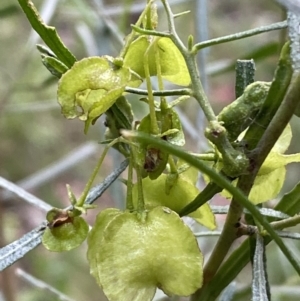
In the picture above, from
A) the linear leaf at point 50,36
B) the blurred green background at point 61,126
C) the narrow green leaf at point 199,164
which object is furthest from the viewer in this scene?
the blurred green background at point 61,126

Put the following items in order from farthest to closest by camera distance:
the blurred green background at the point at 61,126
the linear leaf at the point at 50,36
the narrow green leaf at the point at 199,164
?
the blurred green background at the point at 61,126 < the linear leaf at the point at 50,36 < the narrow green leaf at the point at 199,164

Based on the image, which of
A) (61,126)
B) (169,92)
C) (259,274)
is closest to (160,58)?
(169,92)

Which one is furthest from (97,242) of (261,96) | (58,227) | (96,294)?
(96,294)

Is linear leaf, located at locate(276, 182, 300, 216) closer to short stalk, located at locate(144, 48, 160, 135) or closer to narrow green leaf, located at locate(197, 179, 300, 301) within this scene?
narrow green leaf, located at locate(197, 179, 300, 301)

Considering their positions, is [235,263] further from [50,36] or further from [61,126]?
[61,126]

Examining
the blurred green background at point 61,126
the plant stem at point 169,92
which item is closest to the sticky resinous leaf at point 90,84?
the plant stem at point 169,92

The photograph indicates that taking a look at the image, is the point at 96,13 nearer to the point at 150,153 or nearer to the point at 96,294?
the point at 150,153

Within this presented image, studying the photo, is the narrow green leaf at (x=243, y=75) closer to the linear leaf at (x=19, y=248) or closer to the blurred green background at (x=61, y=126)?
the linear leaf at (x=19, y=248)

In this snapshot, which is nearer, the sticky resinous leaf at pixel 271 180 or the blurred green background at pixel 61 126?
the sticky resinous leaf at pixel 271 180
